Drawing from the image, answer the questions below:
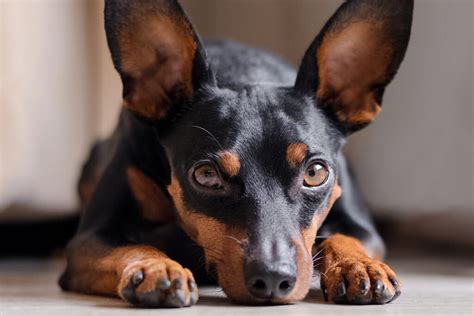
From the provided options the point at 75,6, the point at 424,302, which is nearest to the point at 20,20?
the point at 75,6

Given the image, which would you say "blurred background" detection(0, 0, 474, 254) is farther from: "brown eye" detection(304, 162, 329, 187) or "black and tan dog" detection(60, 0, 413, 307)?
"brown eye" detection(304, 162, 329, 187)

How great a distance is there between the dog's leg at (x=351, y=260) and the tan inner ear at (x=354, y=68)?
24cm

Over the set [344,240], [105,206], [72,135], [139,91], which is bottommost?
[72,135]

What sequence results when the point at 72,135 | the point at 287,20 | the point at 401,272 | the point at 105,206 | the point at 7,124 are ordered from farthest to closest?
the point at 287,20 → the point at 72,135 → the point at 7,124 → the point at 401,272 → the point at 105,206

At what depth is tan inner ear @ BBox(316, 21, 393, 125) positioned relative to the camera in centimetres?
247

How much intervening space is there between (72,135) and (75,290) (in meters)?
1.40

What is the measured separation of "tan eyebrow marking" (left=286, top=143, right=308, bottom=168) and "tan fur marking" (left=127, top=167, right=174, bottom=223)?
1.87ft

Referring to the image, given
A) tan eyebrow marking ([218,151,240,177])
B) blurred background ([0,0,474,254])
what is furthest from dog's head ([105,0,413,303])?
blurred background ([0,0,474,254])

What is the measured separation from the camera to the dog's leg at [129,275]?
197 cm

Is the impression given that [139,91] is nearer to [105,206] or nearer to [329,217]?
[105,206]

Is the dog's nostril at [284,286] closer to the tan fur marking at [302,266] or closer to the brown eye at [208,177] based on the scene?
the tan fur marking at [302,266]

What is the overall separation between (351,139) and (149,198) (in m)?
1.22

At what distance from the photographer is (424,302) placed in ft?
7.01

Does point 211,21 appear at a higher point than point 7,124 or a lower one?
higher
